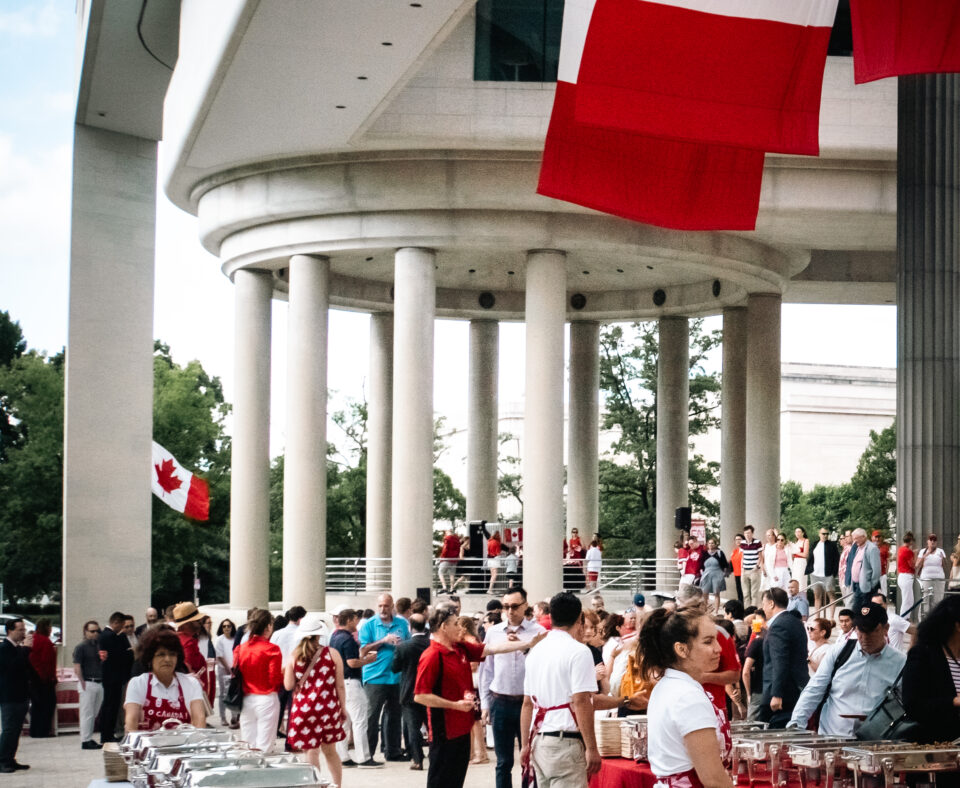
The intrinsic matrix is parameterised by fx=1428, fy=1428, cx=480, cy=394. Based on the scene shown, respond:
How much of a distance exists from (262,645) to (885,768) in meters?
7.09

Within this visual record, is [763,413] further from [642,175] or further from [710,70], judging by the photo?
[710,70]

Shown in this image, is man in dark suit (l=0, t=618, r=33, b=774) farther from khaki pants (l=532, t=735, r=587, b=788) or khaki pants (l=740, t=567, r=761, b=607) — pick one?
khaki pants (l=740, t=567, r=761, b=607)

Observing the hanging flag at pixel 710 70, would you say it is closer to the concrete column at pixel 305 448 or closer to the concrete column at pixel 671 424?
the concrete column at pixel 305 448

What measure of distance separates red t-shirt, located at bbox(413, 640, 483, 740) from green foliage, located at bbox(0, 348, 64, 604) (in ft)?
173

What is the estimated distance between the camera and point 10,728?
17828 millimetres

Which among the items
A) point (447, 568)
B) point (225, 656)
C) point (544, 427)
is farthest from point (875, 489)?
point (225, 656)

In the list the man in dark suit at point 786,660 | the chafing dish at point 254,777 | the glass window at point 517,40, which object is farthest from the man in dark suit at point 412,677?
the glass window at point 517,40

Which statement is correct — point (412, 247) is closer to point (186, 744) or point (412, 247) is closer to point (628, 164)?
point (628, 164)

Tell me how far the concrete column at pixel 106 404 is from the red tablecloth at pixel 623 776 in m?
19.6

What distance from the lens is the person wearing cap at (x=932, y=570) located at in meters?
23.0

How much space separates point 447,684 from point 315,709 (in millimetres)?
1981

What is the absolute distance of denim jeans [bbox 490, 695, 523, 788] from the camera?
1230cm

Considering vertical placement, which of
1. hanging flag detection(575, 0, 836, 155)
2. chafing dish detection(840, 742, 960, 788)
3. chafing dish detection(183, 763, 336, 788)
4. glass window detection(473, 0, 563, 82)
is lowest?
chafing dish detection(183, 763, 336, 788)

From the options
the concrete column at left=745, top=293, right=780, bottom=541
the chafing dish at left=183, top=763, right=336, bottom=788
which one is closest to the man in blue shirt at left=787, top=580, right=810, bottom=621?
the concrete column at left=745, top=293, right=780, bottom=541
